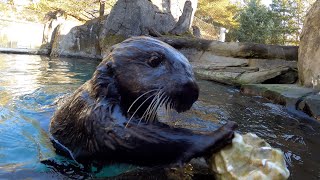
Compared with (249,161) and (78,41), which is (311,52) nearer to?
(249,161)

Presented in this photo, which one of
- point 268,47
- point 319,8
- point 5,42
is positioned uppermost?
point 319,8

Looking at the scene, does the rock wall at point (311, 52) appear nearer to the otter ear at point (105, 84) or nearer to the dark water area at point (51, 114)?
the dark water area at point (51, 114)

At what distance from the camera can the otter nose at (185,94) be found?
5.10ft

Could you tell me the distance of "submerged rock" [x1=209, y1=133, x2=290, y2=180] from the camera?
1229 millimetres

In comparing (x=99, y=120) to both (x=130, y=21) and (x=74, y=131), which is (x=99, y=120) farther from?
(x=130, y=21)

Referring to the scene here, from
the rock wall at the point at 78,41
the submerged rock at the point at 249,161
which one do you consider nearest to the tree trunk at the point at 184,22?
the rock wall at the point at 78,41

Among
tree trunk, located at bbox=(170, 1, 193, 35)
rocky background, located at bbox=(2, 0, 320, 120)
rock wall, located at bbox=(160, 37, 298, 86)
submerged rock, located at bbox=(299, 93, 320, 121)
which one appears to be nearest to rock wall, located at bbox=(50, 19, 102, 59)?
rocky background, located at bbox=(2, 0, 320, 120)

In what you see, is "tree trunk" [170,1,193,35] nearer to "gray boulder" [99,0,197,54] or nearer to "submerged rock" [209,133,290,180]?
"gray boulder" [99,0,197,54]

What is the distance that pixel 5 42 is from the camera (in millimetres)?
20734

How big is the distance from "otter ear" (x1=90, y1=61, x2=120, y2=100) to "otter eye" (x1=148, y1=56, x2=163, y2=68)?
8.6 inches

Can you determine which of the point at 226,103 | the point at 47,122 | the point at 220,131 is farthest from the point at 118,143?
the point at 226,103

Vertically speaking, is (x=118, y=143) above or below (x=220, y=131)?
below

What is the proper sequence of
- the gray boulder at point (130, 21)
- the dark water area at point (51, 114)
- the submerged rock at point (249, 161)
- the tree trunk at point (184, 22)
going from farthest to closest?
the tree trunk at point (184, 22), the gray boulder at point (130, 21), the dark water area at point (51, 114), the submerged rock at point (249, 161)

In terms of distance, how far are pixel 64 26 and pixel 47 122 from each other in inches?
580
